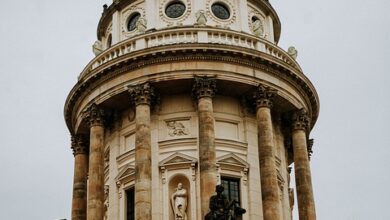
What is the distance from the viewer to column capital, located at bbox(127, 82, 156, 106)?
40.9m

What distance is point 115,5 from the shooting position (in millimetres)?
48094

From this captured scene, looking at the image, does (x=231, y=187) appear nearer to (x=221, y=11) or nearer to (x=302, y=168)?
(x=302, y=168)

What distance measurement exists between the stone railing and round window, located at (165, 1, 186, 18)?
336 cm

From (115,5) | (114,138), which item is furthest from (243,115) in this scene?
(115,5)

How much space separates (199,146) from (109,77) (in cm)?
701

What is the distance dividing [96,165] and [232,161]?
25.1 feet

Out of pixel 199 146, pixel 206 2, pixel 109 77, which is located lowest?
pixel 199 146

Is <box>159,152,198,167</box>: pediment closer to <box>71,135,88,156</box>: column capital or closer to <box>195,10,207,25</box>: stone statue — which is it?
<box>71,135,88,156</box>: column capital

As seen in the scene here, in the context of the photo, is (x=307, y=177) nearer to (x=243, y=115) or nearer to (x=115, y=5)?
(x=243, y=115)

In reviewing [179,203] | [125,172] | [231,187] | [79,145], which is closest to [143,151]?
[125,172]

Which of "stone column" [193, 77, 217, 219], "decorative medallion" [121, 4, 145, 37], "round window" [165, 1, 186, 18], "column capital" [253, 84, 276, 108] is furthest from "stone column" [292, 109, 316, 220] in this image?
"decorative medallion" [121, 4, 145, 37]

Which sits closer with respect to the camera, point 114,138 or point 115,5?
point 114,138

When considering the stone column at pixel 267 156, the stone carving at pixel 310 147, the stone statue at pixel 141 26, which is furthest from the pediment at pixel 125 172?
the stone carving at pixel 310 147

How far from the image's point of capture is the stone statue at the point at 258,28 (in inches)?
1783
